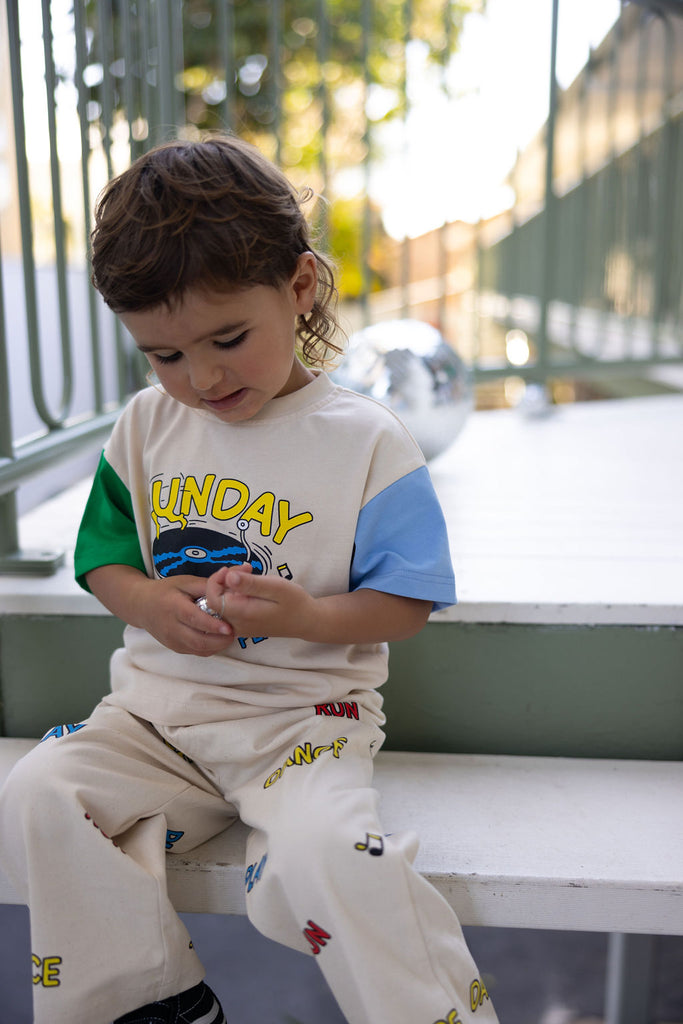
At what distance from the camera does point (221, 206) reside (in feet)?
2.58

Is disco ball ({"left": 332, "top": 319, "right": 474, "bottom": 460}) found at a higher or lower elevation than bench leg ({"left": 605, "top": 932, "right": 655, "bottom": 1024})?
higher

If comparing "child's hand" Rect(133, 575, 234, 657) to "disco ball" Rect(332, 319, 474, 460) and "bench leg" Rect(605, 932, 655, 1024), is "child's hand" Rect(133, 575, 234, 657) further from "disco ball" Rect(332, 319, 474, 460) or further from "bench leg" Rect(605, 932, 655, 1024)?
"bench leg" Rect(605, 932, 655, 1024)

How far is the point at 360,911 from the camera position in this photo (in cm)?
74

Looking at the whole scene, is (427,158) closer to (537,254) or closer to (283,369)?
(283,369)

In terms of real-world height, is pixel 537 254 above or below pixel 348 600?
above

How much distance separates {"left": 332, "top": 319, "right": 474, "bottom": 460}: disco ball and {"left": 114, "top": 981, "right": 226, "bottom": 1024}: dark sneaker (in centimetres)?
98

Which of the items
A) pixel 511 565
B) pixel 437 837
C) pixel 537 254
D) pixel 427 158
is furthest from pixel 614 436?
pixel 537 254

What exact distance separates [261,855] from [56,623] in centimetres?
44

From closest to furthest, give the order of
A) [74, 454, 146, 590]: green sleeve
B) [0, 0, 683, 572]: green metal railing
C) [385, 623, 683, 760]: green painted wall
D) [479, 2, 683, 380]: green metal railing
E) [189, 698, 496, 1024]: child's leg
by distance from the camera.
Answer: [189, 698, 496, 1024]: child's leg → [74, 454, 146, 590]: green sleeve → [385, 623, 683, 760]: green painted wall → [0, 0, 683, 572]: green metal railing → [479, 2, 683, 380]: green metal railing

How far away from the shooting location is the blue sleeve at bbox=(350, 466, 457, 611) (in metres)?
0.84

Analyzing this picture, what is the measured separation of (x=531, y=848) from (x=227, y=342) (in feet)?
1.90

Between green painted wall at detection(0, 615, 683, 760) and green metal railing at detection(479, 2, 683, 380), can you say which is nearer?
green painted wall at detection(0, 615, 683, 760)

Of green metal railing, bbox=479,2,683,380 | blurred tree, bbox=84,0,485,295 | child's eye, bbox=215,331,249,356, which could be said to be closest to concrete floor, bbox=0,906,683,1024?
child's eye, bbox=215,331,249,356

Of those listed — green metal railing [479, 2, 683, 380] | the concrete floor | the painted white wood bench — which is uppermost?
green metal railing [479, 2, 683, 380]
